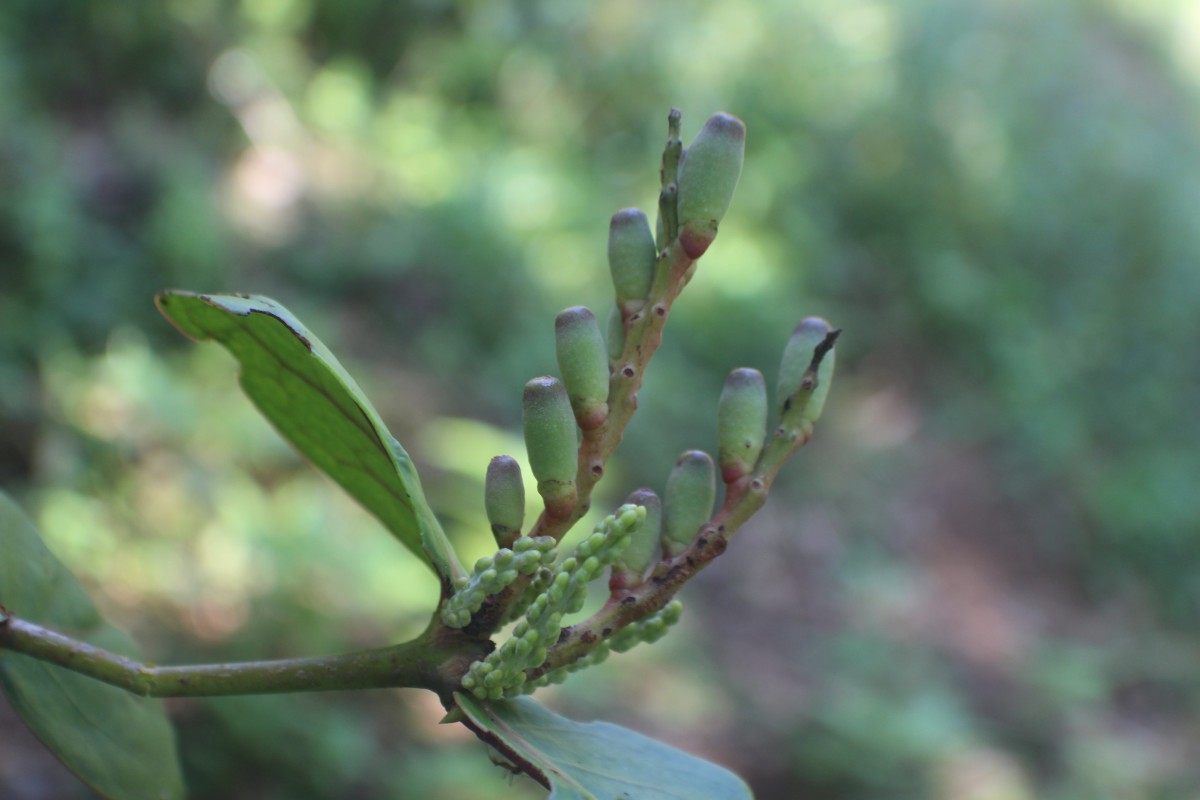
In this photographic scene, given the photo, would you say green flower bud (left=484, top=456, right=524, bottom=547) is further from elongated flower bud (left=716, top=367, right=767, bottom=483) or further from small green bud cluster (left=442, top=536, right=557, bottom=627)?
elongated flower bud (left=716, top=367, right=767, bottom=483)

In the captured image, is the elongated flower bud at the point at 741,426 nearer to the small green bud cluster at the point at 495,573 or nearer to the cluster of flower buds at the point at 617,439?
the cluster of flower buds at the point at 617,439

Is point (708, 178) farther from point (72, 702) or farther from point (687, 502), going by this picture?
point (72, 702)

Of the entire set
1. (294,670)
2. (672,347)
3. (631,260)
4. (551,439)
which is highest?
(672,347)

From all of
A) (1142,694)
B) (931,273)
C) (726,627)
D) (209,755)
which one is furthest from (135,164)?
(1142,694)

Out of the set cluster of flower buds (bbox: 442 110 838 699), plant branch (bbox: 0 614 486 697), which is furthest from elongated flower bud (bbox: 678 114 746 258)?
plant branch (bbox: 0 614 486 697)

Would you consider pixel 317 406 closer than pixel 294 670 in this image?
No

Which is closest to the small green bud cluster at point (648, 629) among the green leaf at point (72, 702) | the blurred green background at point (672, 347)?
the green leaf at point (72, 702)

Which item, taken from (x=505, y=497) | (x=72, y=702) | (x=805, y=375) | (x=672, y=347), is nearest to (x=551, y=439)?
(x=505, y=497)
